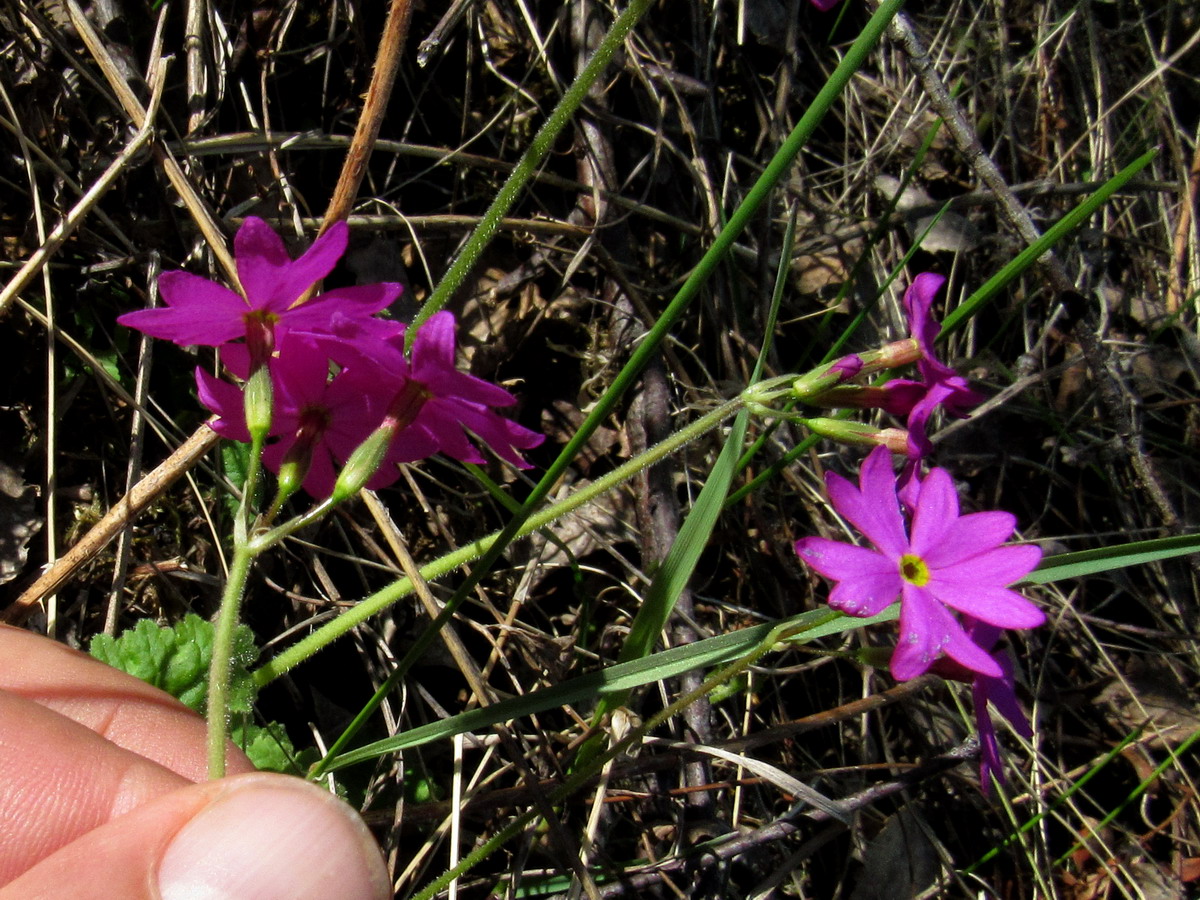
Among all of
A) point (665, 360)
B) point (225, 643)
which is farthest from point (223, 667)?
point (665, 360)

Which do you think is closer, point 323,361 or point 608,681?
point 323,361

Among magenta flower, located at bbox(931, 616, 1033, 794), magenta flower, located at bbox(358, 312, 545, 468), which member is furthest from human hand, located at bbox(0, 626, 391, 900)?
magenta flower, located at bbox(931, 616, 1033, 794)

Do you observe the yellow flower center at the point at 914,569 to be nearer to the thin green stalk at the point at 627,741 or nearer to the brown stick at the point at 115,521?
the thin green stalk at the point at 627,741

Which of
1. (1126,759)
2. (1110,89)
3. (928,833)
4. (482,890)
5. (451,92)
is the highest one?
(451,92)

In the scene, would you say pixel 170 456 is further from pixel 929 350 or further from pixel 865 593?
pixel 929 350

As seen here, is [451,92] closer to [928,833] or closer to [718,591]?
[718,591]

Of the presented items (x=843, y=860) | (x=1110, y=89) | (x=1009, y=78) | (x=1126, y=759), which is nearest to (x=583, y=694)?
(x=843, y=860)
